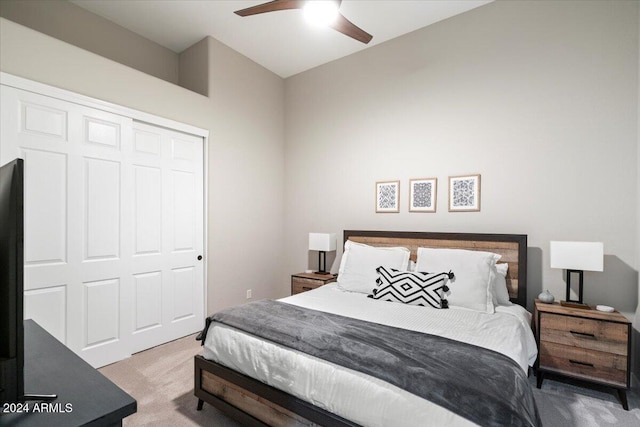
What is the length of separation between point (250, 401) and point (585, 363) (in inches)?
93.3

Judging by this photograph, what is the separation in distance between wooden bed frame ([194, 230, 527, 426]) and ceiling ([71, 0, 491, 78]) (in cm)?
230

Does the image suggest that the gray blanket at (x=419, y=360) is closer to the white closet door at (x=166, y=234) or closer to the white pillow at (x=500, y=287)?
the white pillow at (x=500, y=287)

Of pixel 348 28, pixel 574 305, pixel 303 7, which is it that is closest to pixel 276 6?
pixel 303 7

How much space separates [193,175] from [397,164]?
2360mm

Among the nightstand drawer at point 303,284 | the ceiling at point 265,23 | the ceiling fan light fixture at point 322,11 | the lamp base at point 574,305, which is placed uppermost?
the ceiling at point 265,23

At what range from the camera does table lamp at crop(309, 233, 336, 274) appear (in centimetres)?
389

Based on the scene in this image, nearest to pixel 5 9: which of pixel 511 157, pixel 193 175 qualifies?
pixel 193 175

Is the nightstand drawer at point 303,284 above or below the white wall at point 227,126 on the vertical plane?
below

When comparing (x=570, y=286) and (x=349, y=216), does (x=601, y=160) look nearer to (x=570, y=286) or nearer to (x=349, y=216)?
(x=570, y=286)

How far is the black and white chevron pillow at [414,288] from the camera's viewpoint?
102 inches

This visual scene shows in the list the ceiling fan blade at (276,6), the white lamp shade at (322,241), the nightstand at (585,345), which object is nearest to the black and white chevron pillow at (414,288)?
the nightstand at (585,345)

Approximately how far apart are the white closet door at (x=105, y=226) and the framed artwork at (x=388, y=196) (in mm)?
2108

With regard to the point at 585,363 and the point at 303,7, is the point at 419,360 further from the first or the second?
the point at 303,7

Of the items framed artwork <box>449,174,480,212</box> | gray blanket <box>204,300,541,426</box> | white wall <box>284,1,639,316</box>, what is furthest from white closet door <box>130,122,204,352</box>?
framed artwork <box>449,174,480,212</box>
